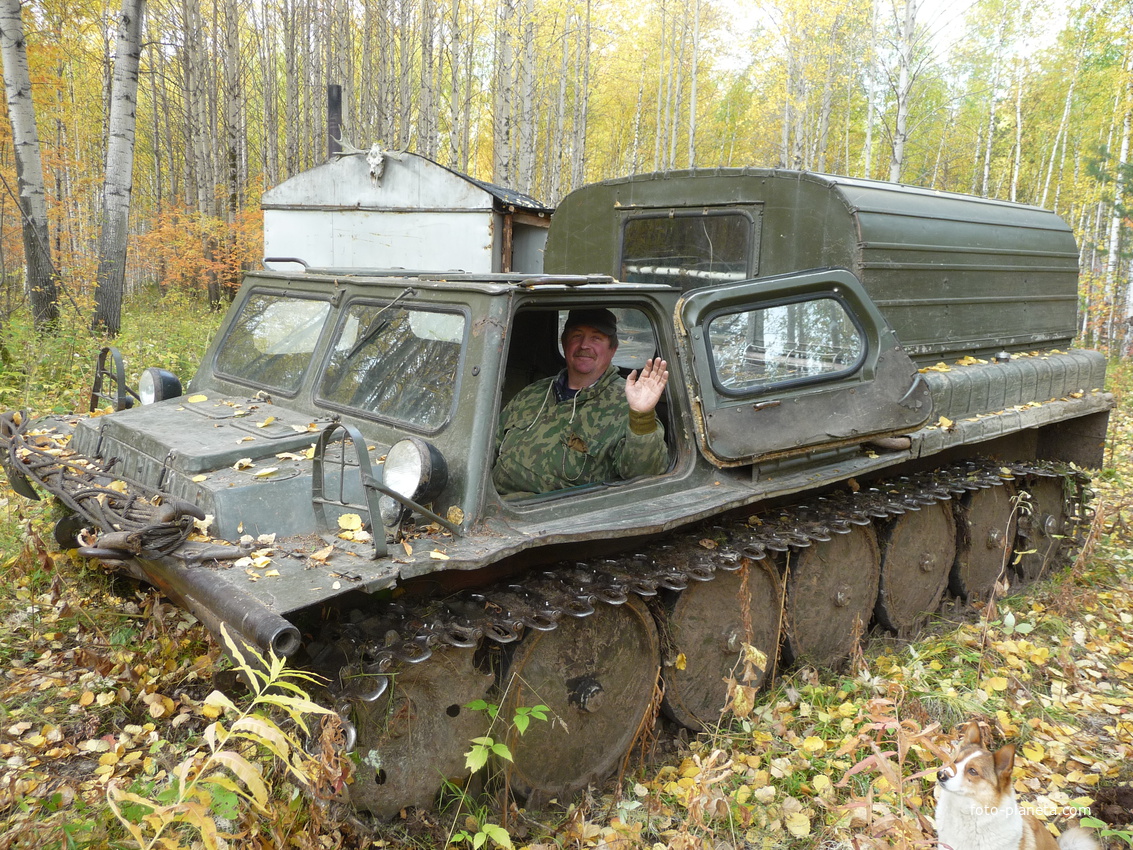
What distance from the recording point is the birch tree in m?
9.49

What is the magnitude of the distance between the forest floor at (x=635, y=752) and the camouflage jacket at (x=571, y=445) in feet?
3.99

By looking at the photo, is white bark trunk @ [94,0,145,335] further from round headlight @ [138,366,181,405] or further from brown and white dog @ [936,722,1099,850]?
brown and white dog @ [936,722,1099,850]

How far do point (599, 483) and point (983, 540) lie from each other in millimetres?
3275

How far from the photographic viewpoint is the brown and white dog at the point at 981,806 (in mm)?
2582

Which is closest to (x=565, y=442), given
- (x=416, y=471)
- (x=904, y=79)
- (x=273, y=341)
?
(x=416, y=471)

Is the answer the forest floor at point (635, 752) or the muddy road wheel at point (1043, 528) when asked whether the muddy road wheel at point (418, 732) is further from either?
the muddy road wheel at point (1043, 528)

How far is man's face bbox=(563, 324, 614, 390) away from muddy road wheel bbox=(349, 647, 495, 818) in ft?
4.90

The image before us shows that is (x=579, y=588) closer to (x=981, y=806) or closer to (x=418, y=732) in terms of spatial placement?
(x=418, y=732)

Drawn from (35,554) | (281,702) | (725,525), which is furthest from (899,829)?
(35,554)

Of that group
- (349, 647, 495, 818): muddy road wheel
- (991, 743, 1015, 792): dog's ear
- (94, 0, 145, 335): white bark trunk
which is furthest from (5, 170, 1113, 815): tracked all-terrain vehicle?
(94, 0, 145, 335): white bark trunk

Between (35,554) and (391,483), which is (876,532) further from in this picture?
(35,554)

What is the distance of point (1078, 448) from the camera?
651 cm

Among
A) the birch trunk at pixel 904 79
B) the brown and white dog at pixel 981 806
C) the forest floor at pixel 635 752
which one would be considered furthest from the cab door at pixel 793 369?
the birch trunk at pixel 904 79

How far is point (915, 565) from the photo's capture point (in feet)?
17.3
